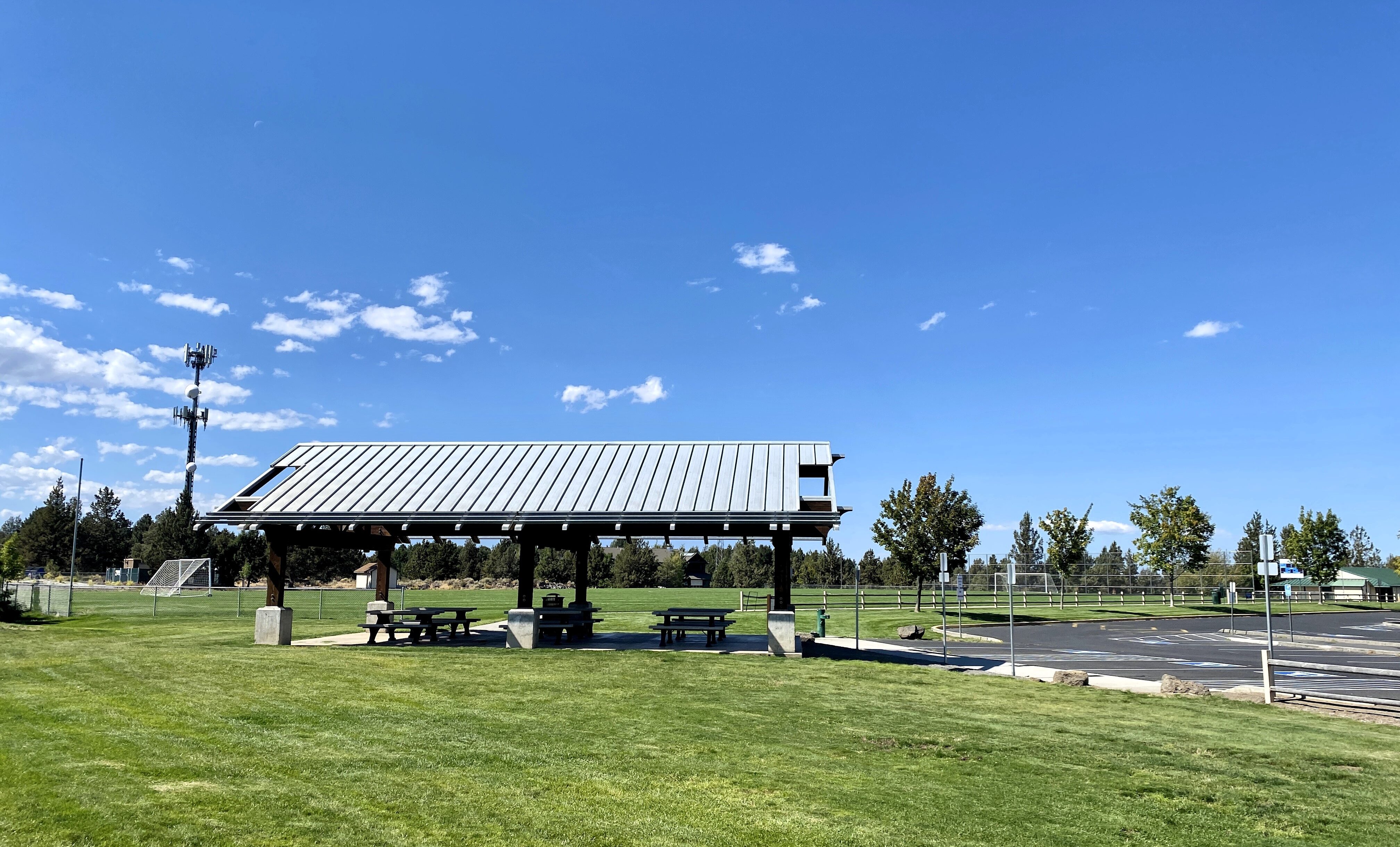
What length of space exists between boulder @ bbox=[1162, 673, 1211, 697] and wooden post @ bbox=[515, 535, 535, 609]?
12.4 metres

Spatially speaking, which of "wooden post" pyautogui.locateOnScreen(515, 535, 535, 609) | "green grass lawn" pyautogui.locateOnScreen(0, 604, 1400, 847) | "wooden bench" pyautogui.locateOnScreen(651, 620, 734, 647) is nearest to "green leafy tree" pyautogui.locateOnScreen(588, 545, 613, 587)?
"wooden bench" pyautogui.locateOnScreen(651, 620, 734, 647)

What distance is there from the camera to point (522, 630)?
18.6 meters

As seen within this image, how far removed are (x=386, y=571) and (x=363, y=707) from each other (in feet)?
47.4

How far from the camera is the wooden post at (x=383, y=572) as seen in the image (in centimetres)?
2333

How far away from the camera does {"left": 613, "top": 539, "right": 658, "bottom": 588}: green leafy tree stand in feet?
271

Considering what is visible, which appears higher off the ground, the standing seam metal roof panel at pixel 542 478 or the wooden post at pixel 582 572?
the standing seam metal roof panel at pixel 542 478

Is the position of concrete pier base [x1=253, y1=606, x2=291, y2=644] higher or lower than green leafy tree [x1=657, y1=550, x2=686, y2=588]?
higher

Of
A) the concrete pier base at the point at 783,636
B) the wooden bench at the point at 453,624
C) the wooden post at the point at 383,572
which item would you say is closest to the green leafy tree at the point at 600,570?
the wooden post at the point at 383,572

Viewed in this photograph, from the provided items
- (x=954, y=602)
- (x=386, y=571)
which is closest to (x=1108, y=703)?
(x=386, y=571)

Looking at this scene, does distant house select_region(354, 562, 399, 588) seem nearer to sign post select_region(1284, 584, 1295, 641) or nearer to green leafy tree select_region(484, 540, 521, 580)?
green leafy tree select_region(484, 540, 521, 580)

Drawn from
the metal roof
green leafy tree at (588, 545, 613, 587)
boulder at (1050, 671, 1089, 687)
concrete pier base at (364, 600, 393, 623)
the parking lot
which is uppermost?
the metal roof

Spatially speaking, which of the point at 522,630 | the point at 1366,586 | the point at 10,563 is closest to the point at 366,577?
the point at 10,563

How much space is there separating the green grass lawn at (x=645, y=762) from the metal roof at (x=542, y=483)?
4629 millimetres

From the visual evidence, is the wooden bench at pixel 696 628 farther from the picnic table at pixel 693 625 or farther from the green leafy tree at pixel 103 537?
the green leafy tree at pixel 103 537
